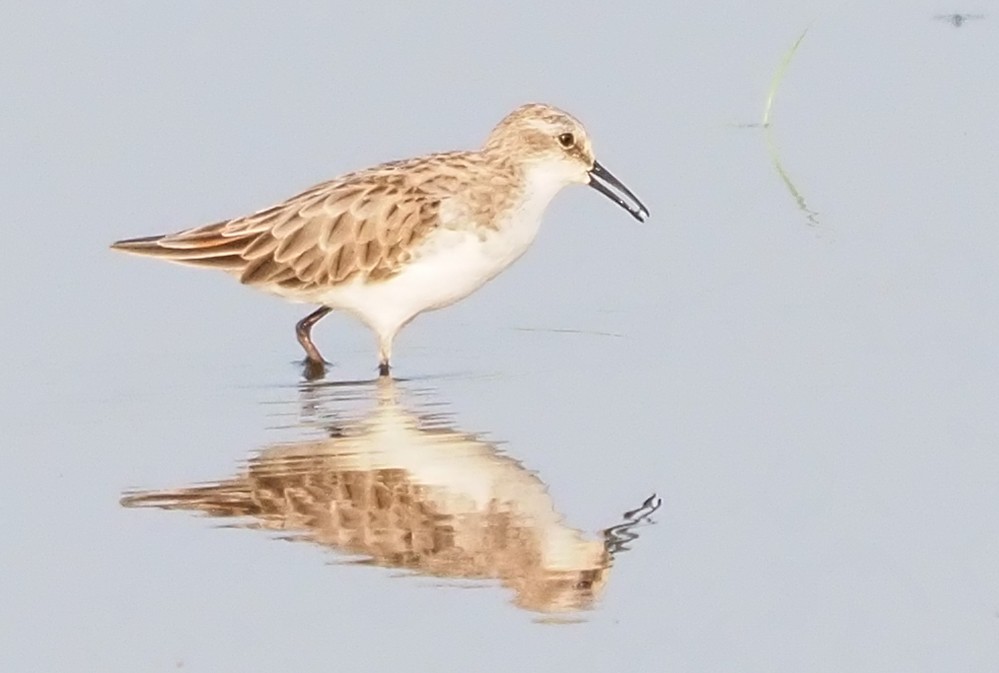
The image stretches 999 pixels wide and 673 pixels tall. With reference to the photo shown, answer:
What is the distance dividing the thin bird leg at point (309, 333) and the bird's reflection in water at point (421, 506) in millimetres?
1269

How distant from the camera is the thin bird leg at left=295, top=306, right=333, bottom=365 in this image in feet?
42.4

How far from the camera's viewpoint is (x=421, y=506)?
1029 cm

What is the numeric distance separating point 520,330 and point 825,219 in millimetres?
2114

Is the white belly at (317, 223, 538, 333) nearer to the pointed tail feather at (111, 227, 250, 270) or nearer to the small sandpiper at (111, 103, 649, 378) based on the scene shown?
the small sandpiper at (111, 103, 649, 378)

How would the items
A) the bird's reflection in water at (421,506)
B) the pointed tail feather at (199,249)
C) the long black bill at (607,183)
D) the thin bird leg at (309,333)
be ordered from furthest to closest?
the long black bill at (607,183)
the pointed tail feather at (199,249)
the thin bird leg at (309,333)
the bird's reflection in water at (421,506)

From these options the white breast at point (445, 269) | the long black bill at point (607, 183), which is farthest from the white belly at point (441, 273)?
the long black bill at point (607, 183)

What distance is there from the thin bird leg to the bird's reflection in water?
4.16 ft

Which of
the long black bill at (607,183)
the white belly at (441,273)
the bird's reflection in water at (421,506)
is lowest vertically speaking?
the bird's reflection in water at (421,506)

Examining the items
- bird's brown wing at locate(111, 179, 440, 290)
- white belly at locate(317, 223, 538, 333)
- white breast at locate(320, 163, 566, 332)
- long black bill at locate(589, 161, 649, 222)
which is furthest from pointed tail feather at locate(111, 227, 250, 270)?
long black bill at locate(589, 161, 649, 222)

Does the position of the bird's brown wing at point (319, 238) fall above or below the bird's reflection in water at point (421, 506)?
above

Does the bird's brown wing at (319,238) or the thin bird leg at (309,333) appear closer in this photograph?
the bird's brown wing at (319,238)

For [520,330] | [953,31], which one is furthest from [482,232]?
[953,31]

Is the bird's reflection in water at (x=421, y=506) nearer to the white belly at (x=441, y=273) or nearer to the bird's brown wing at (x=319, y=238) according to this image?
the white belly at (x=441, y=273)

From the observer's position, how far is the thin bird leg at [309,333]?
12.9 m
